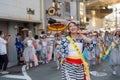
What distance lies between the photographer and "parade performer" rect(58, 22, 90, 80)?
227 inches

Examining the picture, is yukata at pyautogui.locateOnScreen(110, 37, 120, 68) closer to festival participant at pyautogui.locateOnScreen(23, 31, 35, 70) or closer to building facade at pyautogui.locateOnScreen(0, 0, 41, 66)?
festival participant at pyautogui.locateOnScreen(23, 31, 35, 70)

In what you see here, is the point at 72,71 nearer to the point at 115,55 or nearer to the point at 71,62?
the point at 71,62

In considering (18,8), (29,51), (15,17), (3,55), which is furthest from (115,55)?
(18,8)

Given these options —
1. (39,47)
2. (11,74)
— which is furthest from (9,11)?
(11,74)

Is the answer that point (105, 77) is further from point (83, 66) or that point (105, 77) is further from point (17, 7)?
point (17, 7)

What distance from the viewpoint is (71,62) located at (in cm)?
577

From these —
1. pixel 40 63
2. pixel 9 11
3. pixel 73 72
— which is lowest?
pixel 40 63

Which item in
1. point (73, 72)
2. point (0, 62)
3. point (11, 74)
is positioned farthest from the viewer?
point (0, 62)

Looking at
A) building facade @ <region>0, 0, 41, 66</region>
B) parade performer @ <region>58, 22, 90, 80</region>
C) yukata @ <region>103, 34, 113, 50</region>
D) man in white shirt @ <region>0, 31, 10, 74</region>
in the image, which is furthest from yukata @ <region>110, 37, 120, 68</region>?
parade performer @ <region>58, 22, 90, 80</region>

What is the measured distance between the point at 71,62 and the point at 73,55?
5.3 inches

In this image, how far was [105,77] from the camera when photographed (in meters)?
11.5

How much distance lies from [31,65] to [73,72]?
9.29 meters

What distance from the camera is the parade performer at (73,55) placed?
5758 millimetres

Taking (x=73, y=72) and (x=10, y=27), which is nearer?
(x=73, y=72)
